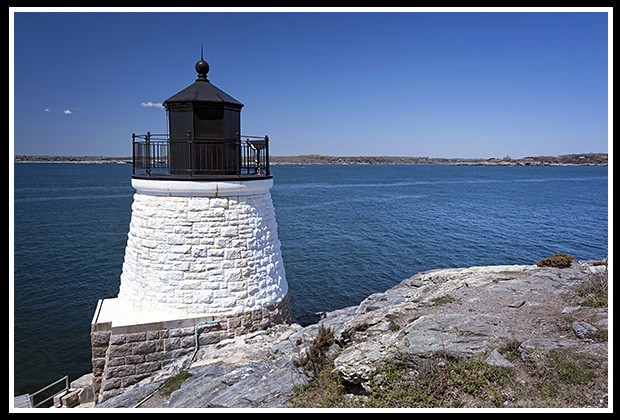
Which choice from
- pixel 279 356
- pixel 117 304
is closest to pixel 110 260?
pixel 117 304

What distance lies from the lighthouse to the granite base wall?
0.8 inches

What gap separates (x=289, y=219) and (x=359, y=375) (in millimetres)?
31011

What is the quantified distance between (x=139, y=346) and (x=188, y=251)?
2.20m

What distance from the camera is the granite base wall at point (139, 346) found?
27.9ft

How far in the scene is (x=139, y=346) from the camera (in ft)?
28.2

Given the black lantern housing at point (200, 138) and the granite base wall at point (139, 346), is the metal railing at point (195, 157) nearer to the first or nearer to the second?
the black lantern housing at point (200, 138)

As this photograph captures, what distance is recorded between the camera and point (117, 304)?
9633 millimetres

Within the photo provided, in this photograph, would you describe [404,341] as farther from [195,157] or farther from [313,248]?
[313,248]

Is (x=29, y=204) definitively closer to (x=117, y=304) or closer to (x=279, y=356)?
(x=117, y=304)

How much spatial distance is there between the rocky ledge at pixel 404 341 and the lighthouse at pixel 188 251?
1.88 feet

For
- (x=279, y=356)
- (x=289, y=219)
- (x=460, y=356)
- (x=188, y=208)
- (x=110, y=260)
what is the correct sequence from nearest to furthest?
(x=460, y=356)
(x=279, y=356)
(x=188, y=208)
(x=110, y=260)
(x=289, y=219)

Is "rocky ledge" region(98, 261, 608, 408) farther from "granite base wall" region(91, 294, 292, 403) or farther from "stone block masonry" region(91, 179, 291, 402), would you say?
"stone block masonry" region(91, 179, 291, 402)

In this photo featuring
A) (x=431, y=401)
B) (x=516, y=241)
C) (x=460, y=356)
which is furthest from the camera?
(x=516, y=241)

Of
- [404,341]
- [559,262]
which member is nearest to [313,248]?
[559,262]
